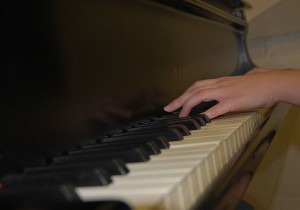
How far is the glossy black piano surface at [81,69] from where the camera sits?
0.58 meters

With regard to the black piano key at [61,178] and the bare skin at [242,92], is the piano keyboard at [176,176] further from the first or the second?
the bare skin at [242,92]

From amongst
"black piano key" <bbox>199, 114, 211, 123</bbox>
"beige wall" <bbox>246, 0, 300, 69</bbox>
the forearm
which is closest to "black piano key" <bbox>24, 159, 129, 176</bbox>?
"black piano key" <bbox>199, 114, 211, 123</bbox>

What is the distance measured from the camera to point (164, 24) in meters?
1.16

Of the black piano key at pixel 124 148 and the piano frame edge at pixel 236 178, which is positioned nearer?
the piano frame edge at pixel 236 178

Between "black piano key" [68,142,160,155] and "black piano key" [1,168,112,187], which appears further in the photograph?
"black piano key" [68,142,160,155]

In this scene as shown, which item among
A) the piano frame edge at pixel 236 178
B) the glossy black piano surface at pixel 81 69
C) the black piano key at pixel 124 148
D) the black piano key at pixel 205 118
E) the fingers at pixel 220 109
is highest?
the glossy black piano surface at pixel 81 69

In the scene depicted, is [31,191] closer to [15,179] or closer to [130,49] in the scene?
[15,179]

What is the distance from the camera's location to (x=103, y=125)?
774 mm

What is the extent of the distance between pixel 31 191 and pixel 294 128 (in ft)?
6.56

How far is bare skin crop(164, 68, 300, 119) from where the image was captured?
922 mm

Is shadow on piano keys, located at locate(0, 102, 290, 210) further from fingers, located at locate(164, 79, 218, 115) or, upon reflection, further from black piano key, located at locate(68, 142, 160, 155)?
fingers, located at locate(164, 79, 218, 115)

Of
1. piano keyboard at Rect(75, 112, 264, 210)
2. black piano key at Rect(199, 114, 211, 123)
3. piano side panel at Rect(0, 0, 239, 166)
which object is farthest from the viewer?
black piano key at Rect(199, 114, 211, 123)

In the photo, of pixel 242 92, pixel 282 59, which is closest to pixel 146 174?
pixel 242 92

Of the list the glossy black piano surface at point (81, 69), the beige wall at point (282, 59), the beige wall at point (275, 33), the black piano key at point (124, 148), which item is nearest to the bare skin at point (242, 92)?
the glossy black piano surface at point (81, 69)
